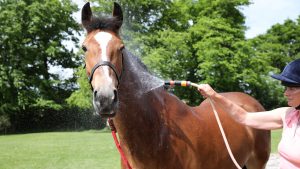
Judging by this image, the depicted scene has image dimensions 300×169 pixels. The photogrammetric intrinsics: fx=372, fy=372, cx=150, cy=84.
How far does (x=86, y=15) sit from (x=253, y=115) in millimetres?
1922

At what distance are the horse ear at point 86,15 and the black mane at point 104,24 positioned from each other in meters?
0.04

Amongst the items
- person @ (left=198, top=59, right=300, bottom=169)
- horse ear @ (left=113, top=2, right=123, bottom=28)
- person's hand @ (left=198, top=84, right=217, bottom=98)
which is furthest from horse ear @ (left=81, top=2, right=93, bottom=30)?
person @ (left=198, top=59, right=300, bottom=169)

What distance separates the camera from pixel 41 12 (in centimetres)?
3762

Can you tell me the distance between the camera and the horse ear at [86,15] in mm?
3488

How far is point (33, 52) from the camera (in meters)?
37.7

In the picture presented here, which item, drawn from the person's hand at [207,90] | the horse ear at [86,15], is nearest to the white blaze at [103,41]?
the horse ear at [86,15]

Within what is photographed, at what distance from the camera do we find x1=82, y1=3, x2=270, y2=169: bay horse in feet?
10.2

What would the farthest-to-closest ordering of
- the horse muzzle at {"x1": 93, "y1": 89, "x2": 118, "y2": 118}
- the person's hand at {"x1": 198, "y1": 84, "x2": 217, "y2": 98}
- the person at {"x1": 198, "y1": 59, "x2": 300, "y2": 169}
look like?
the person's hand at {"x1": 198, "y1": 84, "x2": 217, "y2": 98} < the person at {"x1": 198, "y1": 59, "x2": 300, "y2": 169} < the horse muzzle at {"x1": 93, "y1": 89, "x2": 118, "y2": 118}

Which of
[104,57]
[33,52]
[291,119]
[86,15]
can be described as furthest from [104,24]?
[33,52]

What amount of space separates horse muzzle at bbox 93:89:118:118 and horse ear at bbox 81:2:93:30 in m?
0.87

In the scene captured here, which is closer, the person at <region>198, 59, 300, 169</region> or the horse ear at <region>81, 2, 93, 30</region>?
the person at <region>198, 59, 300, 169</region>

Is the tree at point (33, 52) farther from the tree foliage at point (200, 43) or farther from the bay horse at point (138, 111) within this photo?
the bay horse at point (138, 111)

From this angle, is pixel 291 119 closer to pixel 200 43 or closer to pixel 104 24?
pixel 104 24

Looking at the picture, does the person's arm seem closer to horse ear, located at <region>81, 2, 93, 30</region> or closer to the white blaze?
the white blaze
